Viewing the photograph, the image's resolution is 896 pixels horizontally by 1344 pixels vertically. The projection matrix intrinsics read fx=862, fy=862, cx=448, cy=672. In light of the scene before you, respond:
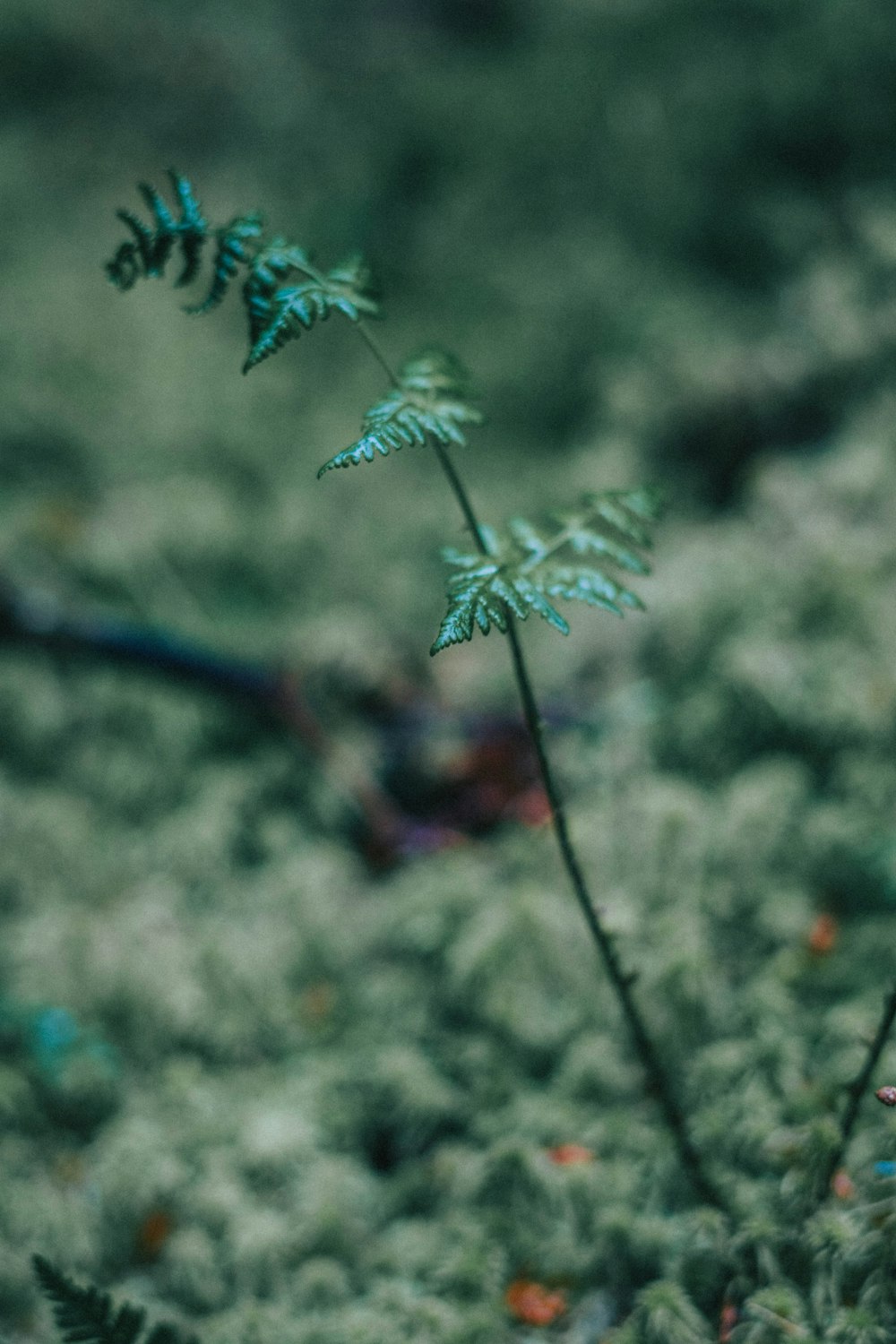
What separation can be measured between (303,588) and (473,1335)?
2.74 meters

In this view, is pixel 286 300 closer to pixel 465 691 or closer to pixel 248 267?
pixel 248 267

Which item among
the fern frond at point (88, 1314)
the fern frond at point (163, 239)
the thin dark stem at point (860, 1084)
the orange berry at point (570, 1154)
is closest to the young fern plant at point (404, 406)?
the fern frond at point (163, 239)

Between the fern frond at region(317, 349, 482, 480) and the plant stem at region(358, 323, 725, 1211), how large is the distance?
0.10 ft

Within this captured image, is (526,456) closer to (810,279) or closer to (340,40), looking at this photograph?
(810,279)

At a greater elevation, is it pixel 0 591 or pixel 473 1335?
pixel 0 591

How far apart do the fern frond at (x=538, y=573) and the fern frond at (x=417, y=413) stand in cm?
21

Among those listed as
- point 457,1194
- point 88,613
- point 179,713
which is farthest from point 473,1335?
point 88,613

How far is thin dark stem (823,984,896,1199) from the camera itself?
4.51ft

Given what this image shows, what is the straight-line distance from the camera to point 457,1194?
199 cm

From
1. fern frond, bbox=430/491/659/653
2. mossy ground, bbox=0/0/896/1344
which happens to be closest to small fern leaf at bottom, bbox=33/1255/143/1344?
mossy ground, bbox=0/0/896/1344

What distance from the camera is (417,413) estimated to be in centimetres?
139

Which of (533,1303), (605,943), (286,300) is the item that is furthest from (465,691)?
(286,300)

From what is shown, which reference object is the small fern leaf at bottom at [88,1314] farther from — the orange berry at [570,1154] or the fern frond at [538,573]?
the fern frond at [538,573]

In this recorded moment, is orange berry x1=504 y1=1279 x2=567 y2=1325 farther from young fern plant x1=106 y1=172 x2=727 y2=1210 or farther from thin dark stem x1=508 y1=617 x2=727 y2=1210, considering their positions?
young fern plant x1=106 y1=172 x2=727 y2=1210
